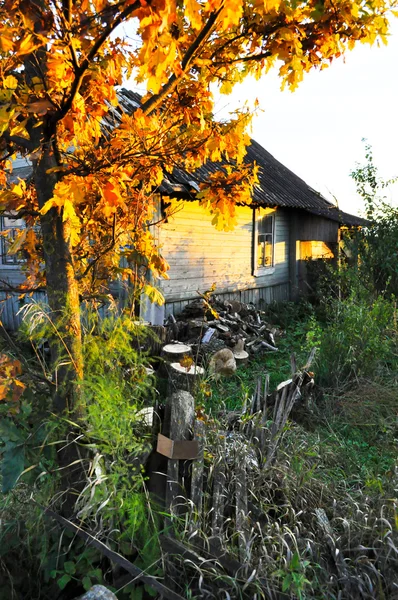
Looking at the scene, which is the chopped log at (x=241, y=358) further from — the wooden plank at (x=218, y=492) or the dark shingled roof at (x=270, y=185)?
the wooden plank at (x=218, y=492)

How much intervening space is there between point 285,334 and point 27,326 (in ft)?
24.8

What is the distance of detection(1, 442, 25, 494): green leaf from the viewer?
2.62m

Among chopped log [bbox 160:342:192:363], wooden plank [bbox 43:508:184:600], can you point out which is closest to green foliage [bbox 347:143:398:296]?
chopped log [bbox 160:342:192:363]

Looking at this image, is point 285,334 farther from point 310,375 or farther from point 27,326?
point 27,326

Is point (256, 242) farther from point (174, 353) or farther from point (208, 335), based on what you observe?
point (174, 353)

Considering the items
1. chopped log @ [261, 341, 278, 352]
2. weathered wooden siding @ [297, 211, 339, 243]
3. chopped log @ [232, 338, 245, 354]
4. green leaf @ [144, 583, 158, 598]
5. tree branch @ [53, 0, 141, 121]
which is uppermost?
tree branch @ [53, 0, 141, 121]

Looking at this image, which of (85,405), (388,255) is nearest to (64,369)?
(85,405)

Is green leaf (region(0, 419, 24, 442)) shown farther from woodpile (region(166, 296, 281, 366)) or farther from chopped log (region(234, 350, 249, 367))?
chopped log (region(234, 350, 249, 367))

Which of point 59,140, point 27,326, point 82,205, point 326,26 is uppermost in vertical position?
point 326,26

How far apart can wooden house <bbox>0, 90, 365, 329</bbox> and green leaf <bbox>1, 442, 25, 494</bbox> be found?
13.6 ft

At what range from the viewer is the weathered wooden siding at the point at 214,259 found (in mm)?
9086

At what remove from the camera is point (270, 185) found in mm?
12398

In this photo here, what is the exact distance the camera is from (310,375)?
5.27 m

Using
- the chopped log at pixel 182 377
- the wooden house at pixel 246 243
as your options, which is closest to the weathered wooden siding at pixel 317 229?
the wooden house at pixel 246 243
